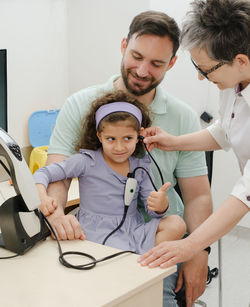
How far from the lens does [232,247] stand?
3455mm

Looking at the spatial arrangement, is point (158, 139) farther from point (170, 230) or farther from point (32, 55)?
point (32, 55)

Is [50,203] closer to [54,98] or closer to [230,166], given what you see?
[54,98]

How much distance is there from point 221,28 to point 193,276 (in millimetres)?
845

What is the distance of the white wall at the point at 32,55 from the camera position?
2834 mm

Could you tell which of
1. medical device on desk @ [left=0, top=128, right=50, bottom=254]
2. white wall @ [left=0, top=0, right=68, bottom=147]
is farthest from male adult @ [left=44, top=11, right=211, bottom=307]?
white wall @ [left=0, top=0, right=68, bottom=147]

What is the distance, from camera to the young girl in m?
1.57

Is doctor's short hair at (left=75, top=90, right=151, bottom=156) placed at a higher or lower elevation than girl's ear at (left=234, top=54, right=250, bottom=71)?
lower

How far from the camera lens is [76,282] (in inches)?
45.8

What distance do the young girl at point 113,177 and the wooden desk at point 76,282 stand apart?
0.24 m

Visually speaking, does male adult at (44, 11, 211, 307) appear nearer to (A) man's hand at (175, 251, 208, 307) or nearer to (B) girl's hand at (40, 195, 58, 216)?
(A) man's hand at (175, 251, 208, 307)

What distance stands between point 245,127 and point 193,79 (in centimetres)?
190

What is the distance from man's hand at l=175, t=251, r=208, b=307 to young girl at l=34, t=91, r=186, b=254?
161mm

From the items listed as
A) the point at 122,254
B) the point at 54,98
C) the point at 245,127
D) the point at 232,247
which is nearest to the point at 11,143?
the point at 122,254

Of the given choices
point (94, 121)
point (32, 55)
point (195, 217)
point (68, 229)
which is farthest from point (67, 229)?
point (32, 55)
